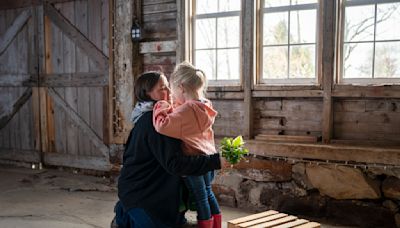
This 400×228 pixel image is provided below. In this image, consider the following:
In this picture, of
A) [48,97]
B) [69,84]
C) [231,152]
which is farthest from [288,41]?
[48,97]

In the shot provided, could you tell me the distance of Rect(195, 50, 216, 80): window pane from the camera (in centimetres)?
490

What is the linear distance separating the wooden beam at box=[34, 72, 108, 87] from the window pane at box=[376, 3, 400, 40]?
3507 millimetres

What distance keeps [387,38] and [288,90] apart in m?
1.08

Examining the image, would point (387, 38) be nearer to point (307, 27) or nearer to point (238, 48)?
point (307, 27)

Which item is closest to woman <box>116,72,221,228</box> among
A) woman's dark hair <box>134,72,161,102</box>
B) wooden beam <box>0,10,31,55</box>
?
woman's dark hair <box>134,72,161,102</box>

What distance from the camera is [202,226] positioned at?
271 centimetres

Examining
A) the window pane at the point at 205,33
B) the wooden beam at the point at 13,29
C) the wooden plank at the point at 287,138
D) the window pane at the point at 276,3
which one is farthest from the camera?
the wooden beam at the point at 13,29

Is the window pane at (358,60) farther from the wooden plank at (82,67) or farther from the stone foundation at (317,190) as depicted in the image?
the wooden plank at (82,67)

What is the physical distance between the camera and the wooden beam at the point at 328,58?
4.08 metres

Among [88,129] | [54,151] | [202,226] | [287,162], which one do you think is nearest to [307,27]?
[287,162]

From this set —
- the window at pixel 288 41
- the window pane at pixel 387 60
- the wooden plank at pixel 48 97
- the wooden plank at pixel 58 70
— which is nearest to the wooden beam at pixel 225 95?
the window at pixel 288 41

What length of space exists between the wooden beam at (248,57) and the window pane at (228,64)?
18 centimetres

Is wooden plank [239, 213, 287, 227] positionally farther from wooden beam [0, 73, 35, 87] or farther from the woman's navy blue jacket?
wooden beam [0, 73, 35, 87]

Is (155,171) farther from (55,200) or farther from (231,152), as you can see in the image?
(55,200)
